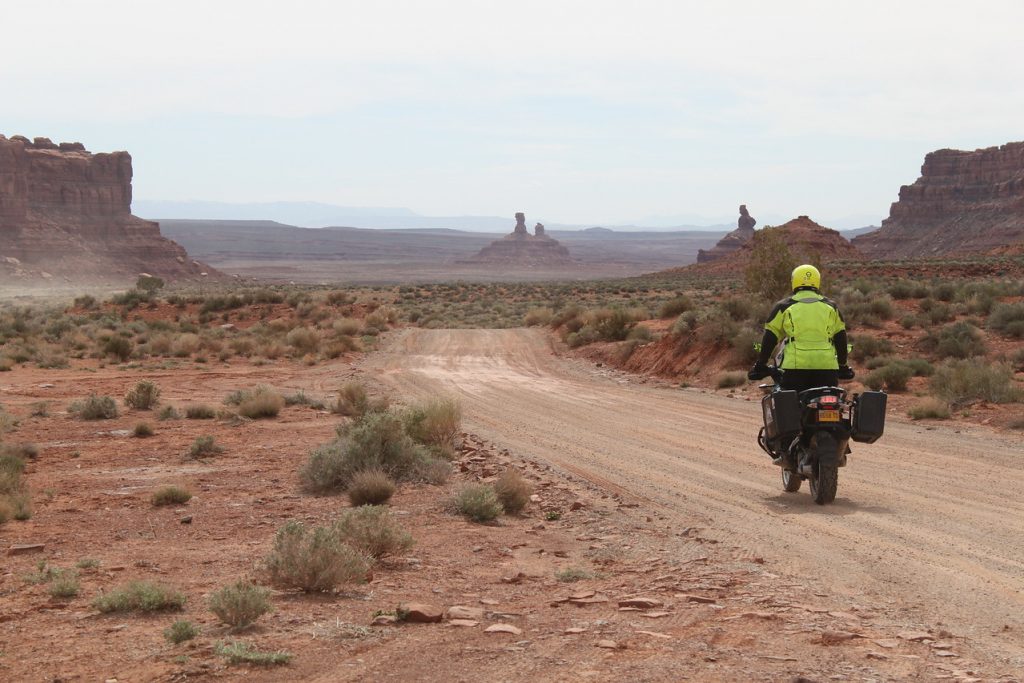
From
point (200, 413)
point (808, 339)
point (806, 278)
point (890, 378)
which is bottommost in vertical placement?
point (200, 413)

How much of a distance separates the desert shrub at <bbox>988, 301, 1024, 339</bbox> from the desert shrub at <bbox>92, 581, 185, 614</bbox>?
22.1m

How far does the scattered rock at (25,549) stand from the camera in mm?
8727

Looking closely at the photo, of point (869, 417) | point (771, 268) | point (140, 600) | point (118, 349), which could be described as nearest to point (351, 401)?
point (869, 417)

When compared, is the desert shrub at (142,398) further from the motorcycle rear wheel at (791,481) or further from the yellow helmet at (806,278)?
the yellow helmet at (806,278)

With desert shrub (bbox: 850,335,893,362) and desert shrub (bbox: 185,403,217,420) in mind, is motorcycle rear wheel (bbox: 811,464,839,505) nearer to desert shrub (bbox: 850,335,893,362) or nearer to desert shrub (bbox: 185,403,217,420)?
desert shrub (bbox: 185,403,217,420)

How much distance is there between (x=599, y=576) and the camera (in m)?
7.39

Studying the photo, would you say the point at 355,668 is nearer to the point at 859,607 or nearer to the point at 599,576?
the point at 599,576

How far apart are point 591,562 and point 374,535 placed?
1.68 metres

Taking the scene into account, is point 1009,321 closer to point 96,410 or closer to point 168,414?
point 168,414

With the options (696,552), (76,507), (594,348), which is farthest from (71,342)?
(696,552)

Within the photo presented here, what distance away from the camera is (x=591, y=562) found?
7.96m

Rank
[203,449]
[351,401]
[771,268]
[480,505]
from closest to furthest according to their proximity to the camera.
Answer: [480,505] < [203,449] < [351,401] < [771,268]

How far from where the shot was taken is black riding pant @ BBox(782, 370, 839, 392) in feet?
31.8

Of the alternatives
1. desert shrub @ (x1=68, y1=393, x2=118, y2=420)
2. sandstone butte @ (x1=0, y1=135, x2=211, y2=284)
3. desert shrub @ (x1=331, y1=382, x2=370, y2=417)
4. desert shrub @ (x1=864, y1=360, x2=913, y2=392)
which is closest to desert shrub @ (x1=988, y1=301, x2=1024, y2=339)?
desert shrub @ (x1=864, y1=360, x2=913, y2=392)
